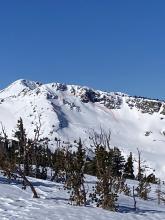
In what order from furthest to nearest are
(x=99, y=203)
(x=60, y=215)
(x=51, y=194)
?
(x=51, y=194), (x=99, y=203), (x=60, y=215)

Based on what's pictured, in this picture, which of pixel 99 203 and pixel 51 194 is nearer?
pixel 99 203

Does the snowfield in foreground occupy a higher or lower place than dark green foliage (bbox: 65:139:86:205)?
lower

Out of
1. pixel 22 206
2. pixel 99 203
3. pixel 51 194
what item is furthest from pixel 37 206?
pixel 51 194

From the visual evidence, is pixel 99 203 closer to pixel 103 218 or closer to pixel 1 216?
pixel 103 218

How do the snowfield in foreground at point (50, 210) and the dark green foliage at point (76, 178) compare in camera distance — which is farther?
the dark green foliage at point (76, 178)

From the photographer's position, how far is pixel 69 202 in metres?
23.4

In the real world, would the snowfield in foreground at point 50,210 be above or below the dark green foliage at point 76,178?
below

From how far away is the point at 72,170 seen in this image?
23953 millimetres

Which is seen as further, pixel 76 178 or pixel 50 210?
pixel 76 178

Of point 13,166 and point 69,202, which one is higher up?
point 13,166

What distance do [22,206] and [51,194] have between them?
5.78 metres

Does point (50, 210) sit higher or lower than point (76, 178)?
lower

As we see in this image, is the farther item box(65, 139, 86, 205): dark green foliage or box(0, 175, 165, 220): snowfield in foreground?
box(65, 139, 86, 205): dark green foliage

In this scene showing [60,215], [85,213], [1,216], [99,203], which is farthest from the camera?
[99,203]
